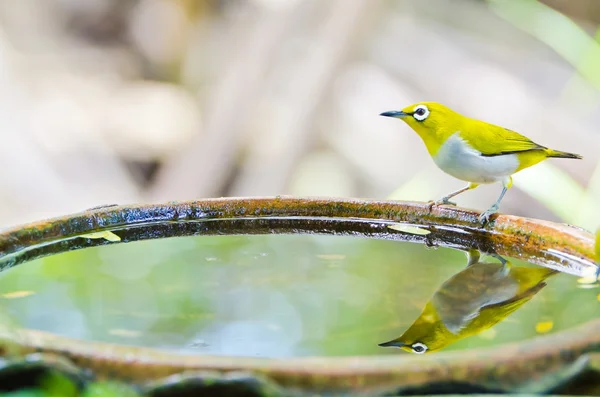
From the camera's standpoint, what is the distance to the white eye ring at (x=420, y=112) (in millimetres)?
1910

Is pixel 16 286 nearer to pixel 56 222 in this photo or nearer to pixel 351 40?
pixel 56 222

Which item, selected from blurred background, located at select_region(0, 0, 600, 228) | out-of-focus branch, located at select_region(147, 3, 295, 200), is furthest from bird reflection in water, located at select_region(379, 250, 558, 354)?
out-of-focus branch, located at select_region(147, 3, 295, 200)

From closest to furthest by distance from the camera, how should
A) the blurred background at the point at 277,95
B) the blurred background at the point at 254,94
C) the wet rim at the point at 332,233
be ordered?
1. the wet rim at the point at 332,233
2. the blurred background at the point at 277,95
3. the blurred background at the point at 254,94

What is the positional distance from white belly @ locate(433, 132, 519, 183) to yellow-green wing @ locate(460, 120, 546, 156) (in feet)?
0.04

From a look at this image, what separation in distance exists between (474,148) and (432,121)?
14 cm

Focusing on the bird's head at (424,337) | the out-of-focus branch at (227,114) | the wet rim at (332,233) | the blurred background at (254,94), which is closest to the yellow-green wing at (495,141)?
the wet rim at (332,233)

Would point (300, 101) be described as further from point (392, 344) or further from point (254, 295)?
point (392, 344)

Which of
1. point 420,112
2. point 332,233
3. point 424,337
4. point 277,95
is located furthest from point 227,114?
point 424,337

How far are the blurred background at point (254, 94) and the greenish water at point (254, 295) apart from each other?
206 cm

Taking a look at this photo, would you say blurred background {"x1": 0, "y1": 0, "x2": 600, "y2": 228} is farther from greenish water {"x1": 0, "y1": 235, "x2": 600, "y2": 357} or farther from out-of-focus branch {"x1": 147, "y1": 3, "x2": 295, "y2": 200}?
greenish water {"x1": 0, "y1": 235, "x2": 600, "y2": 357}

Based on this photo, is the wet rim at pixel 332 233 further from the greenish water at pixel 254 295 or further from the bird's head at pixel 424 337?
the bird's head at pixel 424 337

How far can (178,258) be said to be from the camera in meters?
1.53

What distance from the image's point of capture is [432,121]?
190cm

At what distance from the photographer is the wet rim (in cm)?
72
